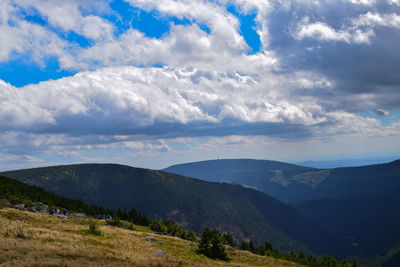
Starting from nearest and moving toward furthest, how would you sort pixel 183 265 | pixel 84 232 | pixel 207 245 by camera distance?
pixel 183 265 → pixel 84 232 → pixel 207 245

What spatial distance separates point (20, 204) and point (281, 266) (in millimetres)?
56493

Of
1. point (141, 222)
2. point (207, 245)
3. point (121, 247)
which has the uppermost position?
point (121, 247)

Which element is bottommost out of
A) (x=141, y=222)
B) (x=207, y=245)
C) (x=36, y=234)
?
(x=141, y=222)

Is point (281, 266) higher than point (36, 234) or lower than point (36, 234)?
lower

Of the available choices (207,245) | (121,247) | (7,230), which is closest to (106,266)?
(121,247)

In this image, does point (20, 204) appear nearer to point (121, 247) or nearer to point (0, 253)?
point (121, 247)

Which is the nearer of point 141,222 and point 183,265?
point 183,265

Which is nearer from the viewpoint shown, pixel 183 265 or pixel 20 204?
pixel 183 265

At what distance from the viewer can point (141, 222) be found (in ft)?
322

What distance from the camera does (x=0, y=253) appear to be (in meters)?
22.1

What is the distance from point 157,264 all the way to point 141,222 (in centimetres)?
7649

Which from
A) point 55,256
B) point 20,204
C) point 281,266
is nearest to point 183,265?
point 55,256

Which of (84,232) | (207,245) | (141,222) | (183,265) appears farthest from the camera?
(141,222)

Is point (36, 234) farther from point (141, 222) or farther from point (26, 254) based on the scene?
point (141, 222)
